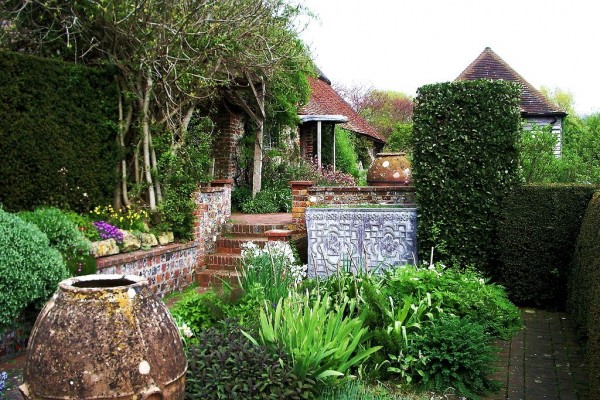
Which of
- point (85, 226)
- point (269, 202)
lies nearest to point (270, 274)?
point (85, 226)

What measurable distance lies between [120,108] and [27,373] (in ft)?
19.6

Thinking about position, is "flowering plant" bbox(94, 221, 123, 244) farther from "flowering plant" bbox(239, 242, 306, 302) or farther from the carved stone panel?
the carved stone panel

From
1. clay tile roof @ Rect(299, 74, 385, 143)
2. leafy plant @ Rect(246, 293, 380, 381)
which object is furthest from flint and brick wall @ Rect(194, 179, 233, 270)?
clay tile roof @ Rect(299, 74, 385, 143)

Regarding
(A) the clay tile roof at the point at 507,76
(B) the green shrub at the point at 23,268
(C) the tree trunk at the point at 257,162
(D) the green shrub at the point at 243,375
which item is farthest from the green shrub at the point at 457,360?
(A) the clay tile roof at the point at 507,76

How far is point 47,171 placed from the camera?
6.90 m

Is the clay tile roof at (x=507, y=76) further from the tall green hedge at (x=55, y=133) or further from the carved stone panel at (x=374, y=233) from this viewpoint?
the tall green hedge at (x=55, y=133)

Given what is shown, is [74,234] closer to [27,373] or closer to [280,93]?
[27,373]

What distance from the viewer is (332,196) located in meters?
8.79

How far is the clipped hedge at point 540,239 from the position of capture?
7102mm

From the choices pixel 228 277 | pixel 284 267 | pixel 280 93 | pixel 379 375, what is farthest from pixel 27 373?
pixel 280 93

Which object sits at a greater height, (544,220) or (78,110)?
(78,110)

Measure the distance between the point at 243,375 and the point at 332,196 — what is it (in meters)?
5.56

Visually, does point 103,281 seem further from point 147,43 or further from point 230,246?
point 230,246

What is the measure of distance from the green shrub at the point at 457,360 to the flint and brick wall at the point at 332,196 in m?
4.33
